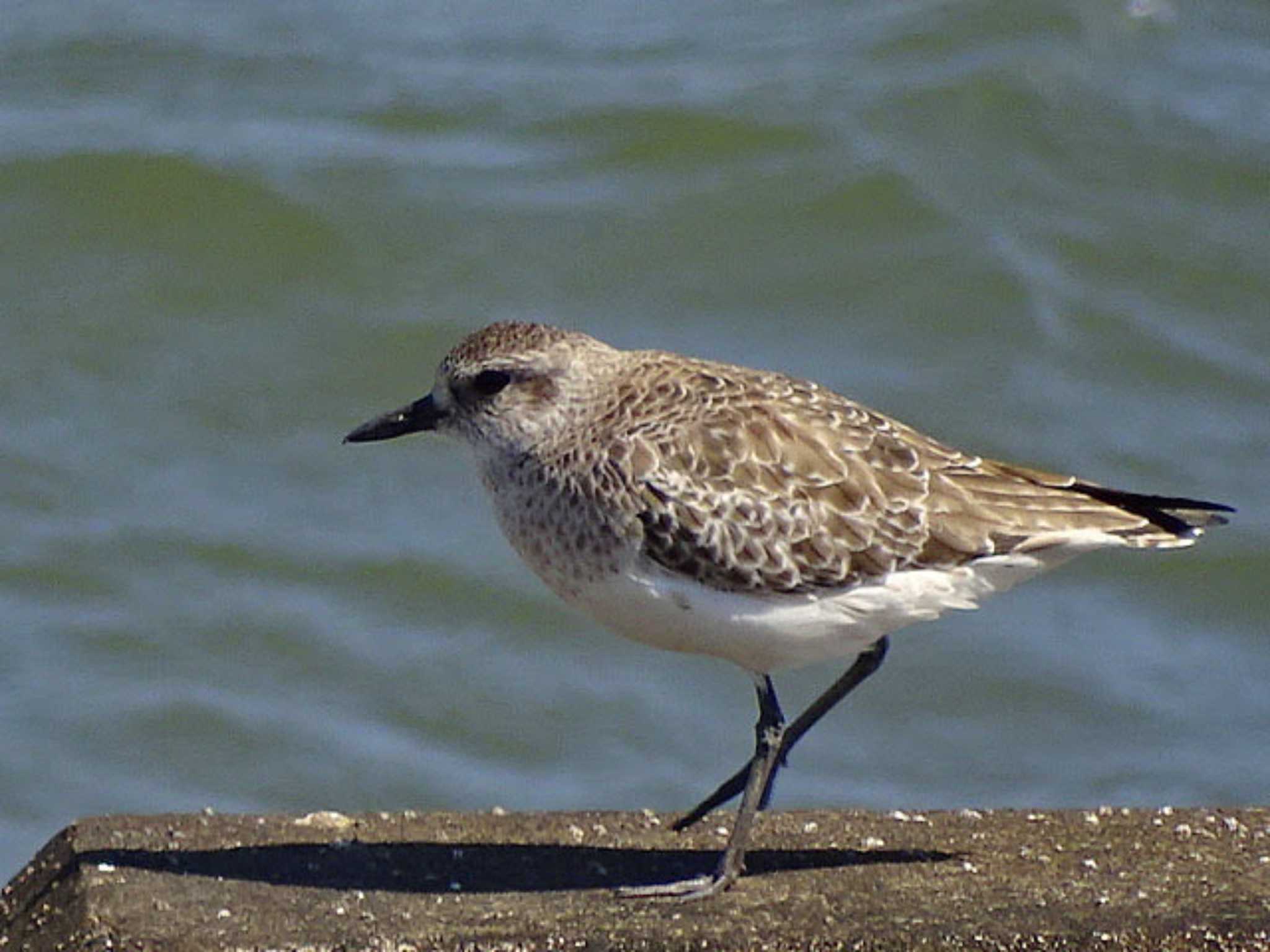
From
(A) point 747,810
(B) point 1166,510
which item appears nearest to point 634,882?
(A) point 747,810

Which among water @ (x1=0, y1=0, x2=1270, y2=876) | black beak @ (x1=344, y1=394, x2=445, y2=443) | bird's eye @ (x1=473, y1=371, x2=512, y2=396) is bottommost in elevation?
water @ (x1=0, y1=0, x2=1270, y2=876)

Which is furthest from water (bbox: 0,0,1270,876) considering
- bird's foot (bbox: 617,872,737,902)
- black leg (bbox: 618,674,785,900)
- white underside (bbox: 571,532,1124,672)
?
bird's foot (bbox: 617,872,737,902)

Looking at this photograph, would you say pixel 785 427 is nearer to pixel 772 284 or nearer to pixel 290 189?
pixel 772 284

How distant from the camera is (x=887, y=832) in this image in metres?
7.41

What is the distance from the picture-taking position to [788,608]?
23.1 ft

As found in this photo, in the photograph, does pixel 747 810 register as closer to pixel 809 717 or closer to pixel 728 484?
pixel 809 717

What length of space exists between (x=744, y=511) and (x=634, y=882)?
108 cm

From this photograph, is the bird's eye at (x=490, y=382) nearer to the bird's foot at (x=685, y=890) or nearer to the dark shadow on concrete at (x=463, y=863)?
the dark shadow on concrete at (x=463, y=863)

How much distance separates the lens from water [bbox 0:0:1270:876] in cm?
1202

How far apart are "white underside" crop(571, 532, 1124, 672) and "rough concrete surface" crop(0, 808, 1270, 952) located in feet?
2.10

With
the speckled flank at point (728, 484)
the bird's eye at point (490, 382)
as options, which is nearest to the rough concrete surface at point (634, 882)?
the speckled flank at point (728, 484)

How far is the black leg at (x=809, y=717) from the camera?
7.68 m

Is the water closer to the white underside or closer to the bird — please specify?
the bird

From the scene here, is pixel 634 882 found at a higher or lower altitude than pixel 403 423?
lower
